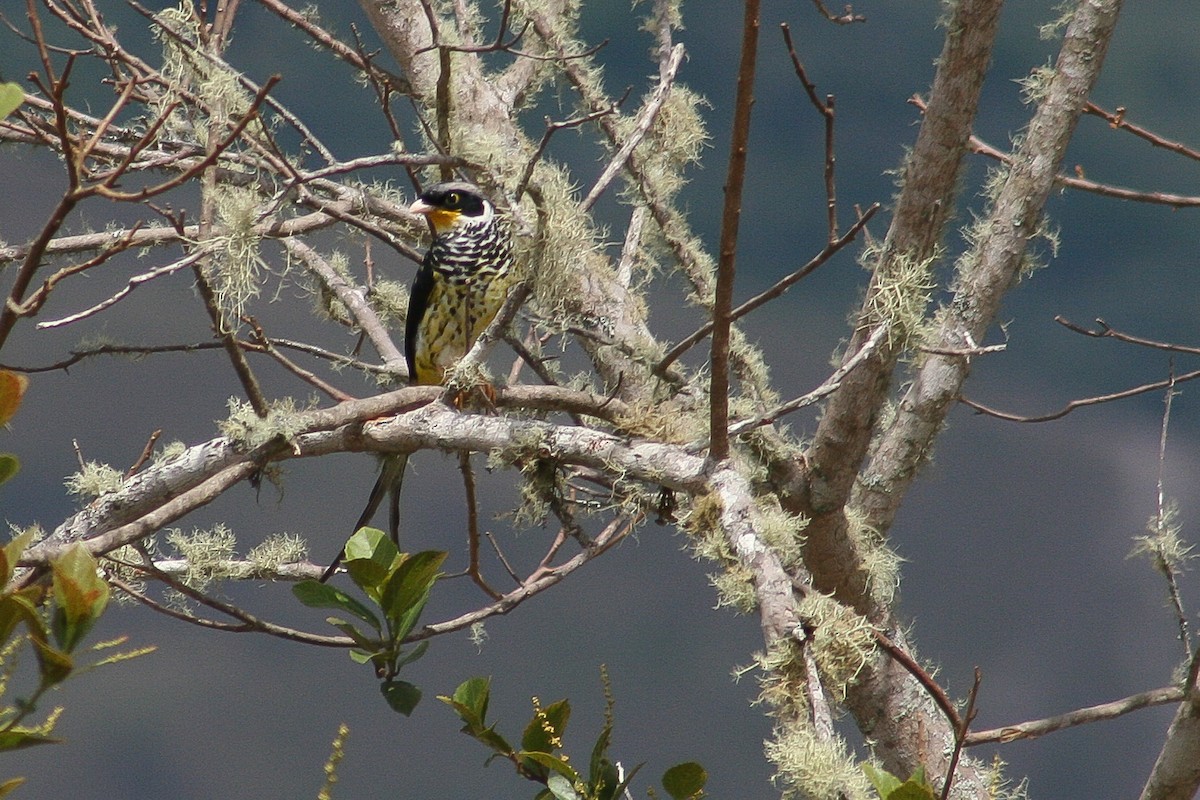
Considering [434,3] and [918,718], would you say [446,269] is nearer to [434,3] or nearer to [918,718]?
[434,3]

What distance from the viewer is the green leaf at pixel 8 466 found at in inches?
48.7

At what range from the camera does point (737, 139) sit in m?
1.45

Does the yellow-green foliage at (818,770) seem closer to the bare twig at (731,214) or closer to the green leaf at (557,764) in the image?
the green leaf at (557,764)

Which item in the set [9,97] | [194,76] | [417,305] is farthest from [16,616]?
[417,305]

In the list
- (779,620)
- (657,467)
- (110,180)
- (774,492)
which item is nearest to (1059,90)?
(774,492)

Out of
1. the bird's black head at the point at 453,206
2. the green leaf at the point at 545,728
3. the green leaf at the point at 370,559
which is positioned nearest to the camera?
the green leaf at the point at 545,728

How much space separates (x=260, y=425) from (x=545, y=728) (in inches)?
24.3

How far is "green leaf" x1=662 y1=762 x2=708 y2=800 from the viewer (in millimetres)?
1726

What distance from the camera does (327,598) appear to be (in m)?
2.00

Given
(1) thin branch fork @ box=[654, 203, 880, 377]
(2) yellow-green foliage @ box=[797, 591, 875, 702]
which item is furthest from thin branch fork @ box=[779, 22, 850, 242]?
(2) yellow-green foliage @ box=[797, 591, 875, 702]

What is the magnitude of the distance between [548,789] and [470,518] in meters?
0.76

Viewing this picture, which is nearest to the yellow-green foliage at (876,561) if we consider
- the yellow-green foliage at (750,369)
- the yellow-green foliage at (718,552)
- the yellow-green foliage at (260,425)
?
the yellow-green foliage at (750,369)

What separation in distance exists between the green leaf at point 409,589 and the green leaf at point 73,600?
2.87ft

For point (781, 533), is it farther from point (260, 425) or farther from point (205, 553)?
point (205, 553)
